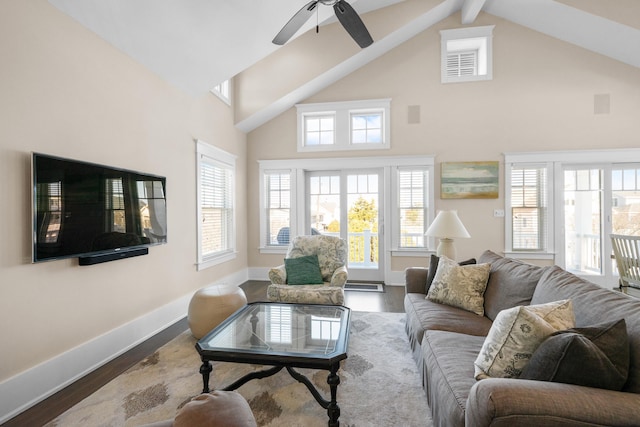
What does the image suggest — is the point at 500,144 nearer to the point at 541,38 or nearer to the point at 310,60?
the point at 541,38

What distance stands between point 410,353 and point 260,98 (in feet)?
13.9

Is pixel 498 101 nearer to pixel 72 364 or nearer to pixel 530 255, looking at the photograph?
pixel 530 255

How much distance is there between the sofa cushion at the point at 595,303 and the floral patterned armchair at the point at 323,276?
5.56ft

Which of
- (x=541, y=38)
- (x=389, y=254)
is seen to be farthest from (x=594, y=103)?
(x=389, y=254)

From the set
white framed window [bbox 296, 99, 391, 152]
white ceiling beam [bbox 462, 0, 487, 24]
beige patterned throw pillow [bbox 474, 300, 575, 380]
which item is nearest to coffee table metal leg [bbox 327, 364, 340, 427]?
beige patterned throw pillow [bbox 474, 300, 575, 380]

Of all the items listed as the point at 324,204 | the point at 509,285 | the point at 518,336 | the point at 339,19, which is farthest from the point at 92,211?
the point at 324,204

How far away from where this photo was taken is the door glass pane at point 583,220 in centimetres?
459

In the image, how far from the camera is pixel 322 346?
6.13 ft

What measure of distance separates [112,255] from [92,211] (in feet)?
1.38

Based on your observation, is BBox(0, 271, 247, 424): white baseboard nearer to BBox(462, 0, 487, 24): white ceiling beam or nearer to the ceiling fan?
the ceiling fan

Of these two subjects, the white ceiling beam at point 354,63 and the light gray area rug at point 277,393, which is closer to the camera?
the light gray area rug at point 277,393

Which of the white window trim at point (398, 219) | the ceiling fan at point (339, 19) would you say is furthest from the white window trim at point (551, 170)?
the ceiling fan at point (339, 19)

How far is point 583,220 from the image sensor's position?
4633 mm

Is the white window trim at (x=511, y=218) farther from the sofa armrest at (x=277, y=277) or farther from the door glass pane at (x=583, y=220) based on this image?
the sofa armrest at (x=277, y=277)
